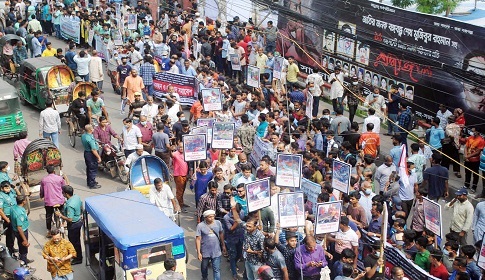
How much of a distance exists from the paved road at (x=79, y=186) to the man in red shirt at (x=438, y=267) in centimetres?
399

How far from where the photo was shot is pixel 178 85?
22422 mm

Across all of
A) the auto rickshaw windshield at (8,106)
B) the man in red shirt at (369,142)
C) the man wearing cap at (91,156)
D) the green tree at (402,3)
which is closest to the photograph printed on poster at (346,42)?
the man in red shirt at (369,142)

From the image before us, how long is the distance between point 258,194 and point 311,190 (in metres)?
1.46

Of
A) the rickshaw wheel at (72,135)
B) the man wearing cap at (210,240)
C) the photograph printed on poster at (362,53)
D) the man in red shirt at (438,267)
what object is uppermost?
the photograph printed on poster at (362,53)

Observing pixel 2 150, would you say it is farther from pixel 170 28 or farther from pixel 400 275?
pixel 400 275

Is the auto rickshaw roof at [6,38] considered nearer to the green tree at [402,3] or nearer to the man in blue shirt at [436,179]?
the green tree at [402,3]

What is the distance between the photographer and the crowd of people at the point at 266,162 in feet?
40.1

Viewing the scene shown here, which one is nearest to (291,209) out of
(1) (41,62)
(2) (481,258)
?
(2) (481,258)

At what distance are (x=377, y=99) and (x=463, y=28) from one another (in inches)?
112

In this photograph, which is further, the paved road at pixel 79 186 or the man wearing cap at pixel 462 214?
the paved road at pixel 79 186

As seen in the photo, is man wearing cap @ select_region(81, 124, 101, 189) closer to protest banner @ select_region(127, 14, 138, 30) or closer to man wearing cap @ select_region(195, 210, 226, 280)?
man wearing cap @ select_region(195, 210, 226, 280)

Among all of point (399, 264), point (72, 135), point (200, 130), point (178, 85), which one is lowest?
point (72, 135)

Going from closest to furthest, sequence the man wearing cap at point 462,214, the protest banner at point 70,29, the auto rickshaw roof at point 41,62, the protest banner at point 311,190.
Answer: the man wearing cap at point 462,214
the protest banner at point 311,190
the auto rickshaw roof at point 41,62
the protest banner at point 70,29

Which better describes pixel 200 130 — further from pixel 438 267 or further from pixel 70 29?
pixel 70 29
